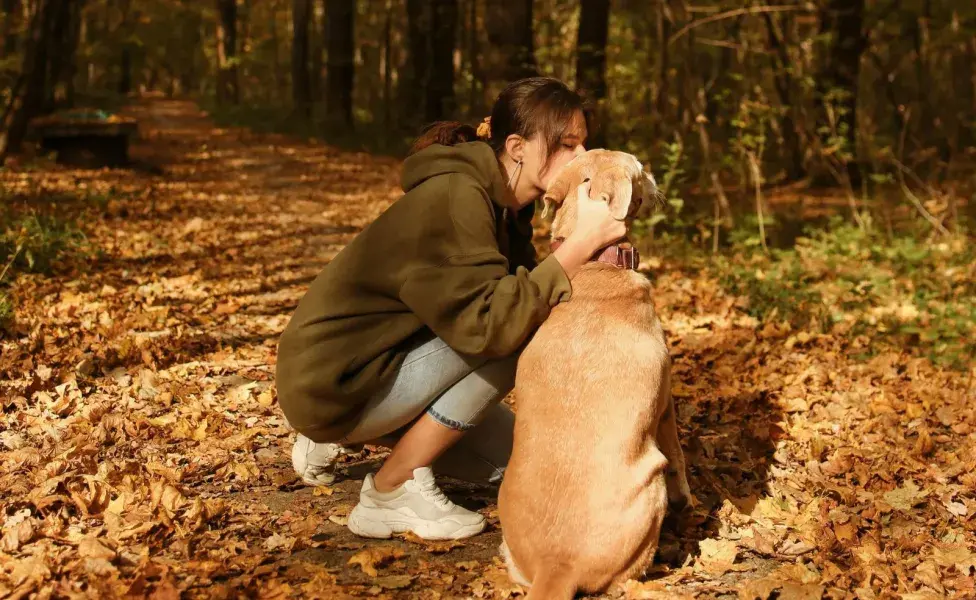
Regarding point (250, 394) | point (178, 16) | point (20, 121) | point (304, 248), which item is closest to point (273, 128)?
point (20, 121)

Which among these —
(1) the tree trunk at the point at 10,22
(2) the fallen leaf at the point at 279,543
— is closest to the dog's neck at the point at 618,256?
(2) the fallen leaf at the point at 279,543

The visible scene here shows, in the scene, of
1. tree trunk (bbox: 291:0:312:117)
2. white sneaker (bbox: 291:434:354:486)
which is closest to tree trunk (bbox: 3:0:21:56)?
tree trunk (bbox: 291:0:312:117)

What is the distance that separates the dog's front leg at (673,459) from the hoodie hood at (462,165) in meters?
1.09

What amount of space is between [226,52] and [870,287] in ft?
103

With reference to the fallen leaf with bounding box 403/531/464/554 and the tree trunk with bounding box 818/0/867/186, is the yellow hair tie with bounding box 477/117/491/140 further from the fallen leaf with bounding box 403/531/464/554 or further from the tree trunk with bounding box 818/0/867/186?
the tree trunk with bounding box 818/0/867/186

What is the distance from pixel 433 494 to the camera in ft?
12.0

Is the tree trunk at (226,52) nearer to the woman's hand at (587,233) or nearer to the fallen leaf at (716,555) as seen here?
the woman's hand at (587,233)

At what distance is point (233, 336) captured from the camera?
6562mm

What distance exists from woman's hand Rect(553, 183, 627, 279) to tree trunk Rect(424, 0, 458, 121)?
51.2 feet

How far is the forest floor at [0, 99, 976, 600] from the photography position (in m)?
3.32

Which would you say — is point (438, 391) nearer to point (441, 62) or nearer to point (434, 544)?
point (434, 544)

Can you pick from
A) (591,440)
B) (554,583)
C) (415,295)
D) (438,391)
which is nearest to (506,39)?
(438,391)

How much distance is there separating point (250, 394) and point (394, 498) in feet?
6.76

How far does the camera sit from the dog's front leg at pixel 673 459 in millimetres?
3496
